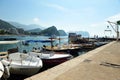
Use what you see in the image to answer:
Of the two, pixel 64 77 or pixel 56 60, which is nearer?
pixel 64 77

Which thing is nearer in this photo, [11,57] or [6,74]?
[6,74]

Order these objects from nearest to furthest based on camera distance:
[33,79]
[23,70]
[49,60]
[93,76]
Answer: [33,79]
[93,76]
[23,70]
[49,60]

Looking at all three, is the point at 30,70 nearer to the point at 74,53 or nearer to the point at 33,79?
the point at 33,79

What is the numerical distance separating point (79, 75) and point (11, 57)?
35.5ft

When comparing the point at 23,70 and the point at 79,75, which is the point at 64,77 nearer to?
the point at 79,75

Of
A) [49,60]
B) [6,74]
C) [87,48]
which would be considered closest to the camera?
[6,74]

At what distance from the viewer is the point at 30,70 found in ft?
47.1

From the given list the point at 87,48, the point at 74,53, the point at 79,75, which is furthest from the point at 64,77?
the point at 87,48

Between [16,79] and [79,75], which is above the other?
[79,75]

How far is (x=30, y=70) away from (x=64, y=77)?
7.87 meters

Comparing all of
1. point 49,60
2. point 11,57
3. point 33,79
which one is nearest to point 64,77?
point 33,79

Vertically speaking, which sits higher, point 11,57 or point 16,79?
point 11,57

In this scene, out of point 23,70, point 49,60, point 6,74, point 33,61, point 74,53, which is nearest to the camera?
point 6,74

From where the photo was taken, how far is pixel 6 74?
10.8 m
